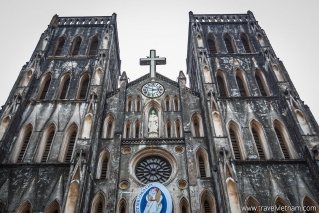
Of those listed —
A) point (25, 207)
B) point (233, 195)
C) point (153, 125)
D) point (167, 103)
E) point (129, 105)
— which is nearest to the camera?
point (233, 195)

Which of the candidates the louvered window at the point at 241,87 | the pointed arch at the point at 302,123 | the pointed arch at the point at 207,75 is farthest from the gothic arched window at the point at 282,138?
the pointed arch at the point at 207,75

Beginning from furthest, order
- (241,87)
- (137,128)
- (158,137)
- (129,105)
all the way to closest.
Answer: (241,87) → (129,105) → (137,128) → (158,137)

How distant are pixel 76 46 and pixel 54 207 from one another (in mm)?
14558

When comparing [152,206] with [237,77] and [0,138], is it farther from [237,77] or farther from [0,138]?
[237,77]

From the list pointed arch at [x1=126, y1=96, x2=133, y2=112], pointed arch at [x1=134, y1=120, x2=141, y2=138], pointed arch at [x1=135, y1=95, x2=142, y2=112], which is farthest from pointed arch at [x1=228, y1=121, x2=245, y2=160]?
pointed arch at [x1=126, y1=96, x2=133, y2=112]

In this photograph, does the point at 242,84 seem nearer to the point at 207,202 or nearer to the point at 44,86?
the point at 207,202

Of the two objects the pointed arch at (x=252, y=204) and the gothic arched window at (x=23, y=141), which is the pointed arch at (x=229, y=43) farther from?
the gothic arched window at (x=23, y=141)

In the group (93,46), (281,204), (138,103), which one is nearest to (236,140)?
(281,204)

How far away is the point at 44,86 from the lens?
2203 cm

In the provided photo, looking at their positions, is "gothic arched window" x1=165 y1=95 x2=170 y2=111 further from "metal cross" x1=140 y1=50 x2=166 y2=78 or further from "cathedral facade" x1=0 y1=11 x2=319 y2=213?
"metal cross" x1=140 y1=50 x2=166 y2=78

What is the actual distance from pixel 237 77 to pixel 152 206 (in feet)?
38.8

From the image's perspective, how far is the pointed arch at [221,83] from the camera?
21.7 meters

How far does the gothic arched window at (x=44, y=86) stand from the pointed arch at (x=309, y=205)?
Result: 16.6m

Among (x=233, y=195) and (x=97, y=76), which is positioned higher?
(x=97, y=76)
